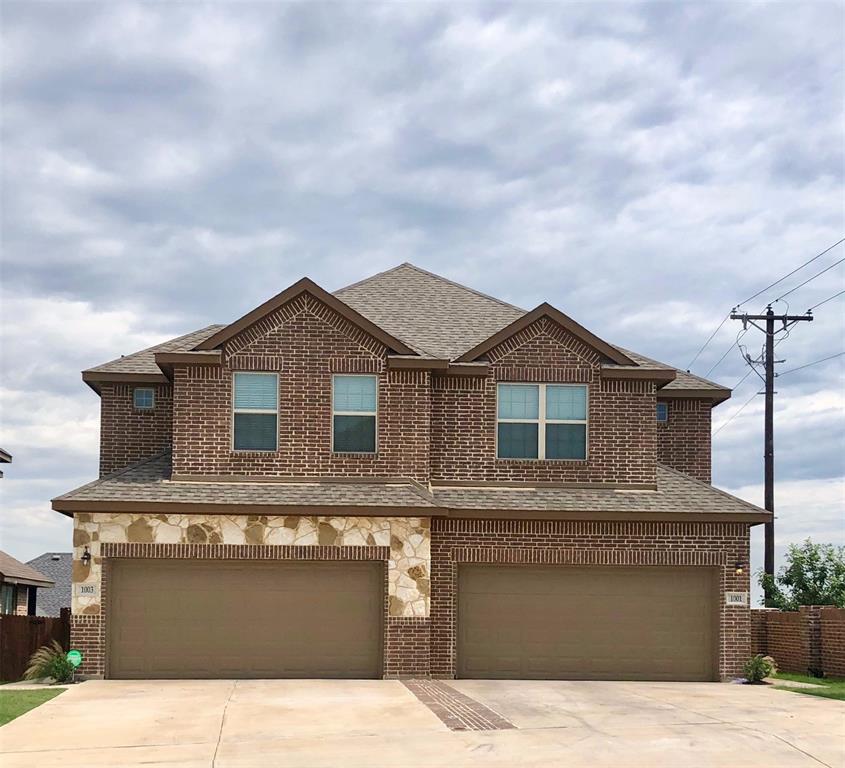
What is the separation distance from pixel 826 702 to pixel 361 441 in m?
9.65

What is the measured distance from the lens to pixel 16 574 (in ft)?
125

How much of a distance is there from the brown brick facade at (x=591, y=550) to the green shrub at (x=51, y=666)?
669cm

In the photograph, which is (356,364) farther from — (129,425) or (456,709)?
(456,709)

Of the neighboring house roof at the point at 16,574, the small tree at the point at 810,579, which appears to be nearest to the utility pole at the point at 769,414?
the small tree at the point at 810,579

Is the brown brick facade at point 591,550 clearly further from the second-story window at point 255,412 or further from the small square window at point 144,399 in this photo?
the small square window at point 144,399

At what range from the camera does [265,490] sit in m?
21.8

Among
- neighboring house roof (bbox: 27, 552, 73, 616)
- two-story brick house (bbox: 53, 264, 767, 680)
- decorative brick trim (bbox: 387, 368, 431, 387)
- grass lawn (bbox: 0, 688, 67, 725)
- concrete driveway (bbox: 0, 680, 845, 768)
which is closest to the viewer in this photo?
concrete driveway (bbox: 0, 680, 845, 768)

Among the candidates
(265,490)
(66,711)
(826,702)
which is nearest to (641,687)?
(826,702)

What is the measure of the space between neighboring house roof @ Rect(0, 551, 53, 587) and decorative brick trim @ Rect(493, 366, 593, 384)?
19.6m

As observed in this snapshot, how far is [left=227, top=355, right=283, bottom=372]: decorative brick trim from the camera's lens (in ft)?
74.1

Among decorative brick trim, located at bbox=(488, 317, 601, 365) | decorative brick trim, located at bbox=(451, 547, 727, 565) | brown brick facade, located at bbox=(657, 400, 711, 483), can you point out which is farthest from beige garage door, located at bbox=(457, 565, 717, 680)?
decorative brick trim, located at bbox=(488, 317, 601, 365)

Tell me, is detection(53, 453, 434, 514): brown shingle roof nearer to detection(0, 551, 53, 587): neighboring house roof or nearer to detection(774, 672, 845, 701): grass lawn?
detection(774, 672, 845, 701): grass lawn

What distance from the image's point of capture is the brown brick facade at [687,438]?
26266 millimetres

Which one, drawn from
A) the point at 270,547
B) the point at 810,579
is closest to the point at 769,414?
the point at 810,579
